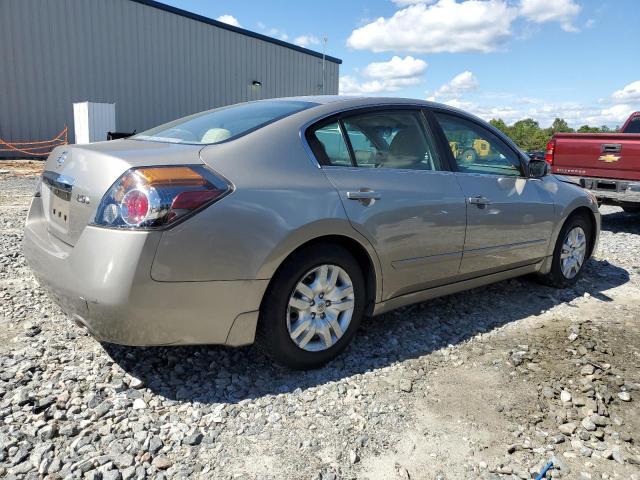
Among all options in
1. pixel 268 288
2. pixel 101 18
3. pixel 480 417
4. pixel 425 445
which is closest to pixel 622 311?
pixel 480 417

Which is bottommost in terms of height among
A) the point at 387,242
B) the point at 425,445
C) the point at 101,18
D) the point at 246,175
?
the point at 425,445

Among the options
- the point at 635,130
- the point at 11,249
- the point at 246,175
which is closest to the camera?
the point at 246,175

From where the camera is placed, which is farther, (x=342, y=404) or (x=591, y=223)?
(x=591, y=223)

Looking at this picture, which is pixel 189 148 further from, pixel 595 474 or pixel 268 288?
pixel 595 474

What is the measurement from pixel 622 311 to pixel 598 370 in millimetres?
1324

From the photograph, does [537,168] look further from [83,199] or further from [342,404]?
[83,199]

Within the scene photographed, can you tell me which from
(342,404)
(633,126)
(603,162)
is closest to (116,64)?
(633,126)

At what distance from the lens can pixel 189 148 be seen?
271 centimetres

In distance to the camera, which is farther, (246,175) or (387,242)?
(387,242)

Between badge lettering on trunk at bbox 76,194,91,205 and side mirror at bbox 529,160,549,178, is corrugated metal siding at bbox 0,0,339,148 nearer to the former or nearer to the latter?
badge lettering on trunk at bbox 76,194,91,205

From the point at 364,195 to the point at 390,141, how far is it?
576mm

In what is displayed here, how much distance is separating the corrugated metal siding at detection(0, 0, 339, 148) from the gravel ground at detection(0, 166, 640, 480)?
49.6ft

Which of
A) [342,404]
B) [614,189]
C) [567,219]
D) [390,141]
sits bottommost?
[342,404]

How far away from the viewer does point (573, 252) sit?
4.79 metres
